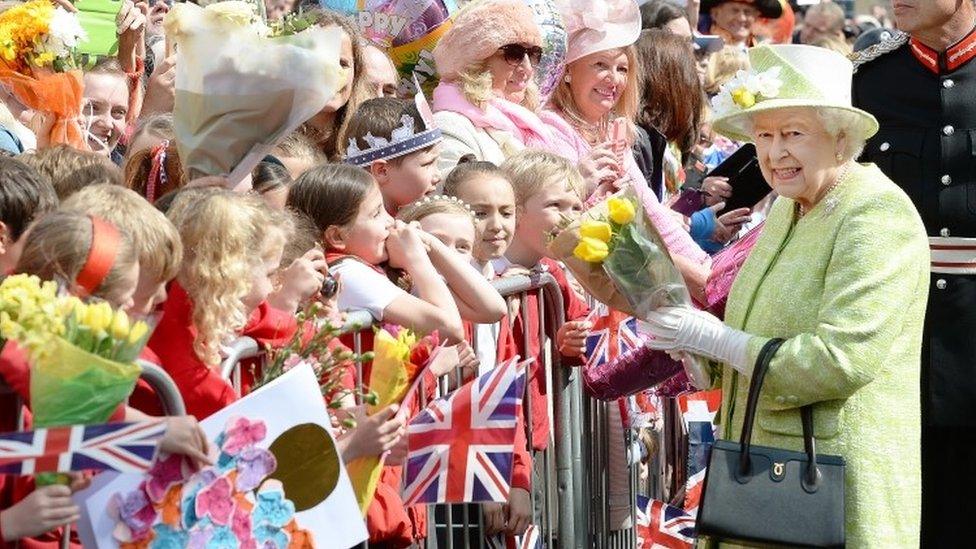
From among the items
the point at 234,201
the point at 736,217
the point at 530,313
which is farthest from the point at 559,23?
the point at 234,201

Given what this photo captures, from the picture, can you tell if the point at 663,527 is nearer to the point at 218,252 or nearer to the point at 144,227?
the point at 218,252

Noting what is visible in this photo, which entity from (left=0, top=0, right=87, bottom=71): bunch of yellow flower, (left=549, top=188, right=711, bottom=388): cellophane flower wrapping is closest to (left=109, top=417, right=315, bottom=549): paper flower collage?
(left=549, top=188, right=711, bottom=388): cellophane flower wrapping

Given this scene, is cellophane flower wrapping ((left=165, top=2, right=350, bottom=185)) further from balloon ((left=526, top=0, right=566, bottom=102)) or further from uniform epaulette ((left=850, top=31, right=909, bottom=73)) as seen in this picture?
balloon ((left=526, top=0, right=566, bottom=102))

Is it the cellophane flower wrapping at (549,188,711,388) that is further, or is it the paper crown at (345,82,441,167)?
the paper crown at (345,82,441,167)

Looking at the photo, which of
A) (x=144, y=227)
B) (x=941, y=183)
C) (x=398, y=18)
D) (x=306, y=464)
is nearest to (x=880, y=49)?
(x=941, y=183)

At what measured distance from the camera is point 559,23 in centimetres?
775

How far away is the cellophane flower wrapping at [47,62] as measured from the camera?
6.11 metres

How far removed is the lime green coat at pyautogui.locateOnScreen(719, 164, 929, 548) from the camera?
486cm

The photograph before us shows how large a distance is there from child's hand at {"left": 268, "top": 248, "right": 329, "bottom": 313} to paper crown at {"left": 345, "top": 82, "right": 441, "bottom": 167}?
144 cm

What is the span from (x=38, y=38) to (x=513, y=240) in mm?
1708

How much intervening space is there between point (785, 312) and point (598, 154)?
95.5 inches

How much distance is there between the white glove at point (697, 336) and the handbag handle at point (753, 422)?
0.04 meters

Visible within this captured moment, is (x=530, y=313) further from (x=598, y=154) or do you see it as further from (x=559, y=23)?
(x=559, y=23)

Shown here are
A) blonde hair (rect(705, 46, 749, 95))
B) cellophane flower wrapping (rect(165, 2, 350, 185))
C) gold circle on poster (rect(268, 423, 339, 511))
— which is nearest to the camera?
gold circle on poster (rect(268, 423, 339, 511))
